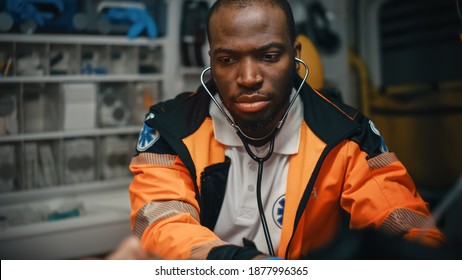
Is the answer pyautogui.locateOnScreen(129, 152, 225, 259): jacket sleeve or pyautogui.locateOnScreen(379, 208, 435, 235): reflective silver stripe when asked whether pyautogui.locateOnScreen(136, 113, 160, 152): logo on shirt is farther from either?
pyautogui.locateOnScreen(379, 208, 435, 235): reflective silver stripe

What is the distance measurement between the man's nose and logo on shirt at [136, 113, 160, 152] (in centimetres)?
26

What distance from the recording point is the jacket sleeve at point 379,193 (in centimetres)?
87

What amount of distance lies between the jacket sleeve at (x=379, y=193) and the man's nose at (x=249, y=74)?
274 millimetres

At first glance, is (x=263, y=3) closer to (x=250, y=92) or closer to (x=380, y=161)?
(x=250, y=92)

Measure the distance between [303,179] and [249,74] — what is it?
28 cm

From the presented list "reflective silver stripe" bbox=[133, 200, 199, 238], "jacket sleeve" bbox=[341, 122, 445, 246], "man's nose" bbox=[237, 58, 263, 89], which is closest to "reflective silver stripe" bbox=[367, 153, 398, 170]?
"jacket sleeve" bbox=[341, 122, 445, 246]

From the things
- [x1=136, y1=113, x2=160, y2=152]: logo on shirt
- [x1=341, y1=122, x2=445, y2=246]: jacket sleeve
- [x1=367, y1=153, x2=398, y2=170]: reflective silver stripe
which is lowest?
[x1=341, y1=122, x2=445, y2=246]: jacket sleeve

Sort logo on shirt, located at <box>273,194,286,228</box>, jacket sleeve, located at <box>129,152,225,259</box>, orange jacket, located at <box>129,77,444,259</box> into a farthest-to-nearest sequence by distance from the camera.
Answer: logo on shirt, located at <box>273,194,286,228</box> → orange jacket, located at <box>129,77,444,259</box> → jacket sleeve, located at <box>129,152,225,259</box>

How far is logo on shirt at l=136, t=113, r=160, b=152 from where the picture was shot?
3.32ft

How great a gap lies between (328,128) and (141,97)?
155 cm

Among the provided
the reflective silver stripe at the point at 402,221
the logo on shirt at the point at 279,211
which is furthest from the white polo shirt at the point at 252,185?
the reflective silver stripe at the point at 402,221

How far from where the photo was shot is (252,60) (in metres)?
0.91

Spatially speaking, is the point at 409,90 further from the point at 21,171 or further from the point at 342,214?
the point at 21,171
